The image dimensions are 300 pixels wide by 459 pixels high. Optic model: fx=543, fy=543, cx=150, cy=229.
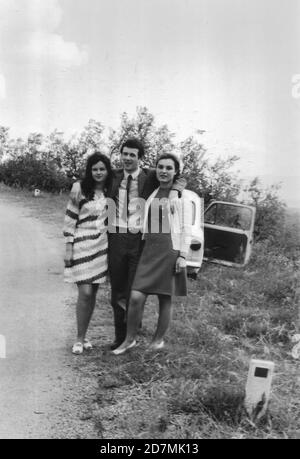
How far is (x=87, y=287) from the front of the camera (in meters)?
4.43

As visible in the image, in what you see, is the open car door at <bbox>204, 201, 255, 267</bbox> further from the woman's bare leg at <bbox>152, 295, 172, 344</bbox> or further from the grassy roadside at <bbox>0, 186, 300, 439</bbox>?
the woman's bare leg at <bbox>152, 295, 172, 344</bbox>

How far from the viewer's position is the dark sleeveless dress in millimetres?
4254

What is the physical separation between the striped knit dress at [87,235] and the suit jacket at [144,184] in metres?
0.12

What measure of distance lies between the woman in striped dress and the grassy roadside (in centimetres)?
67

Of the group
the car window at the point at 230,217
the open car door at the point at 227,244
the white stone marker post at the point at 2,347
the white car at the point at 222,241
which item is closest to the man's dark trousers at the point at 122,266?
the white stone marker post at the point at 2,347

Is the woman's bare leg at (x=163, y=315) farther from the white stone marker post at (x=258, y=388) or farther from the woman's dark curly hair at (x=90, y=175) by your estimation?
the white stone marker post at (x=258, y=388)

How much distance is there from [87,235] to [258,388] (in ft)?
6.06

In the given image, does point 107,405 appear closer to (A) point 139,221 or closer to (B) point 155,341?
(B) point 155,341

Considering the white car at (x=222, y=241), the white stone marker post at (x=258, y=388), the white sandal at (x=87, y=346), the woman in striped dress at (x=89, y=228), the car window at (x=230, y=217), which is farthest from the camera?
the car window at (x=230, y=217)

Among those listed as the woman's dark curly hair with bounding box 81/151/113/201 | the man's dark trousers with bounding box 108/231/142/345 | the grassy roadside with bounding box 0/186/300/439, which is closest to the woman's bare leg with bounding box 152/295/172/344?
the grassy roadside with bounding box 0/186/300/439

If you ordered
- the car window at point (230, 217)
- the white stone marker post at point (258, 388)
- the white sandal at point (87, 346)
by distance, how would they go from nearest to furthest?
the white stone marker post at point (258, 388), the white sandal at point (87, 346), the car window at point (230, 217)

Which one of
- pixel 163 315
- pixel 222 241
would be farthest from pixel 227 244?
pixel 163 315

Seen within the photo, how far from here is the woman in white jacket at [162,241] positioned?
167 inches
